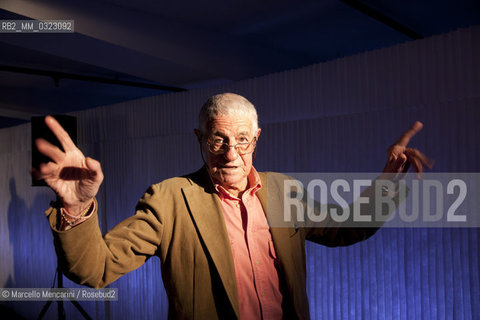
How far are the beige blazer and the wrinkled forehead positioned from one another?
0.63ft

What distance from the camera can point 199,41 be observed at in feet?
13.5

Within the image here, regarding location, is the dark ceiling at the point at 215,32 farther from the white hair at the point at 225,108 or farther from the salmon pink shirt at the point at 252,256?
the salmon pink shirt at the point at 252,256

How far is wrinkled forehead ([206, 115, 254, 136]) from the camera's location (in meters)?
1.33

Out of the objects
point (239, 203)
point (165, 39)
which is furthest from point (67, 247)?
point (165, 39)

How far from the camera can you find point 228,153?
1324 millimetres

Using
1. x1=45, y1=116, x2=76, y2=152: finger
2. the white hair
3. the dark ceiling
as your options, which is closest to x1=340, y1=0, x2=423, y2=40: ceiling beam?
the dark ceiling

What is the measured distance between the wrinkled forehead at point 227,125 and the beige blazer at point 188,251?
0.19 meters

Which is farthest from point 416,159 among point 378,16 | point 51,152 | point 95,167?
point 378,16

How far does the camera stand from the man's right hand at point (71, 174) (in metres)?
0.98

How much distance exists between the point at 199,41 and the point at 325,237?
10.3ft

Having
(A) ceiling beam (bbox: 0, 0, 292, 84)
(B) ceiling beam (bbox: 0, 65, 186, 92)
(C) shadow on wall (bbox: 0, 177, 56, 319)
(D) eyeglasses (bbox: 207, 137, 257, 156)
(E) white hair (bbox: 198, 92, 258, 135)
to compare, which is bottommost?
(C) shadow on wall (bbox: 0, 177, 56, 319)

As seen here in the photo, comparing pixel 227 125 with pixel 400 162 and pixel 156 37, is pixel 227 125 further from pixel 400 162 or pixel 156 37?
pixel 156 37

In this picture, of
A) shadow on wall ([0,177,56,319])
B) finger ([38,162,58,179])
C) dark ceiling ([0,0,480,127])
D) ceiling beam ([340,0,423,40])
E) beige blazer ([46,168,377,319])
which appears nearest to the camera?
finger ([38,162,58,179])

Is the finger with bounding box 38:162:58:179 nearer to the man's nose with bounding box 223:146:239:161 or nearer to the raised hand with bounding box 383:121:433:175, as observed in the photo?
the man's nose with bounding box 223:146:239:161
